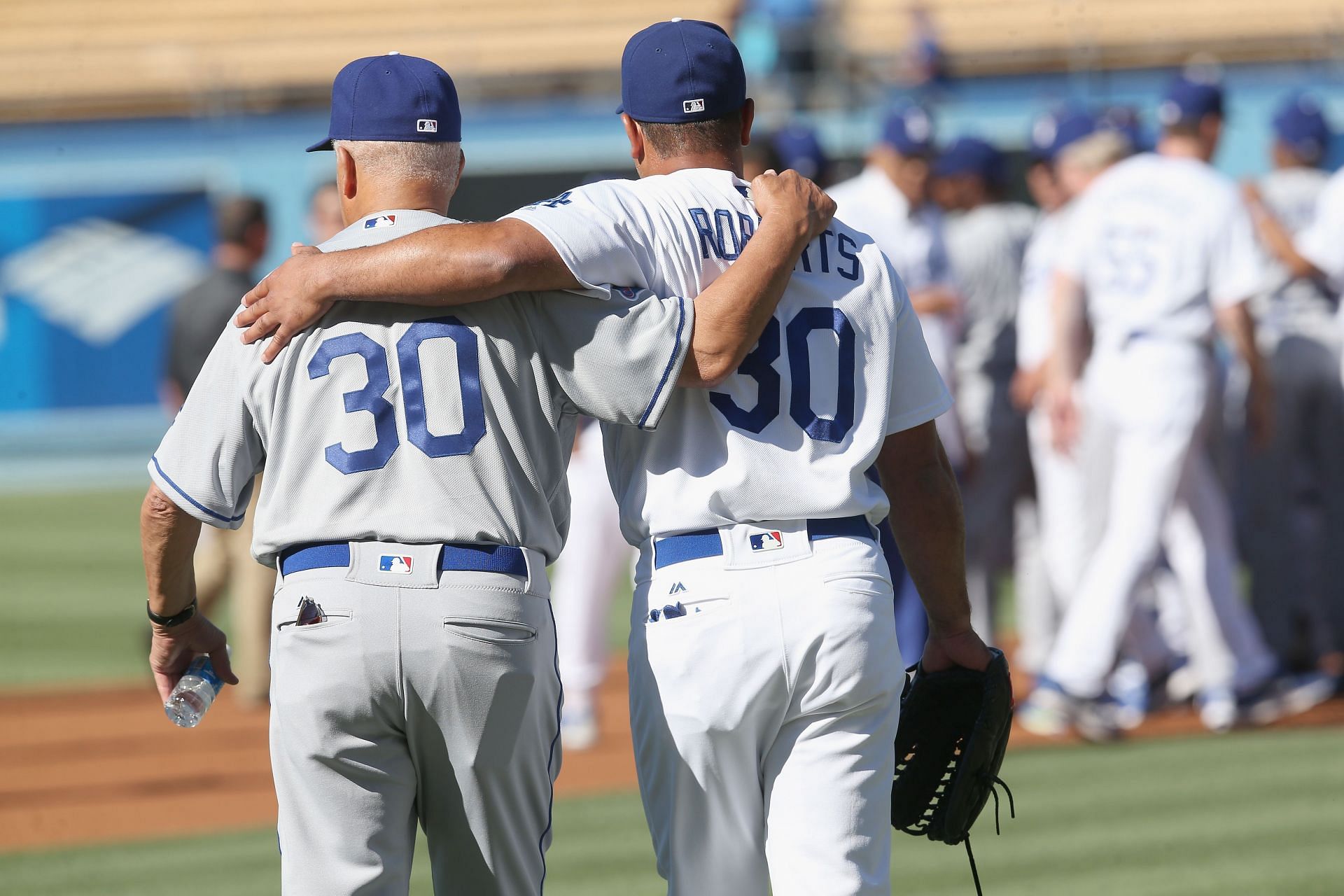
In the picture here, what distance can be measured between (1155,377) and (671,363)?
404cm

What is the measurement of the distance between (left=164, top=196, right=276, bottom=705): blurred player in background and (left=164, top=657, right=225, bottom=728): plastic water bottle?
4438 mm

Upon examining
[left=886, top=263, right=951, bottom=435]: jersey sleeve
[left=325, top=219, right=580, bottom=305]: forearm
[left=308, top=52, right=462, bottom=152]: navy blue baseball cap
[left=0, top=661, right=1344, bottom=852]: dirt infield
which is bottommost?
[left=0, top=661, right=1344, bottom=852]: dirt infield

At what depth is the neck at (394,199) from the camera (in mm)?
2859

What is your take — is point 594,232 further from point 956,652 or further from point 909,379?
point 956,652

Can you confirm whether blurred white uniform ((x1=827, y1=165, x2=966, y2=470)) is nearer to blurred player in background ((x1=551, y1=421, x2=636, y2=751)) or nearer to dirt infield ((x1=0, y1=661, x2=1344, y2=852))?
blurred player in background ((x1=551, y1=421, x2=636, y2=751))

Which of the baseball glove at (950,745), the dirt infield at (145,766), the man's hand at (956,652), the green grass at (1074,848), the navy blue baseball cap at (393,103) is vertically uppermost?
the navy blue baseball cap at (393,103)

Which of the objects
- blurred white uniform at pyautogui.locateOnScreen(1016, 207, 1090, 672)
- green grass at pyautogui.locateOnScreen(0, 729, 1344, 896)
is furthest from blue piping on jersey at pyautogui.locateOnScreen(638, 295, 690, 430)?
blurred white uniform at pyautogui.locateOnScreen(1016, 207, 1090, 672)

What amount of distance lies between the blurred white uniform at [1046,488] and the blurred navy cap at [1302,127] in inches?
46.1

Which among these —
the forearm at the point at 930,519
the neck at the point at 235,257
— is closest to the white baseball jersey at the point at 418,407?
the forearm at the point at 930,519

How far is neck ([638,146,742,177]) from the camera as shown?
2.95 metres

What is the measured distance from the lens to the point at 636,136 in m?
2.97

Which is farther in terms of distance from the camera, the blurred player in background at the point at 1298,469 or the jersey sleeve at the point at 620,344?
the blurred player in background at the point at 1298,469

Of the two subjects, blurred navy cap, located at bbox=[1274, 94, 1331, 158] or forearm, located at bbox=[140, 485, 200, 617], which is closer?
forearm, located at bbox=[140, 485, 200, 617]

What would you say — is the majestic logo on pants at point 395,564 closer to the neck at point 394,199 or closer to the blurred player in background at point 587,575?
the neck at point 394,199
